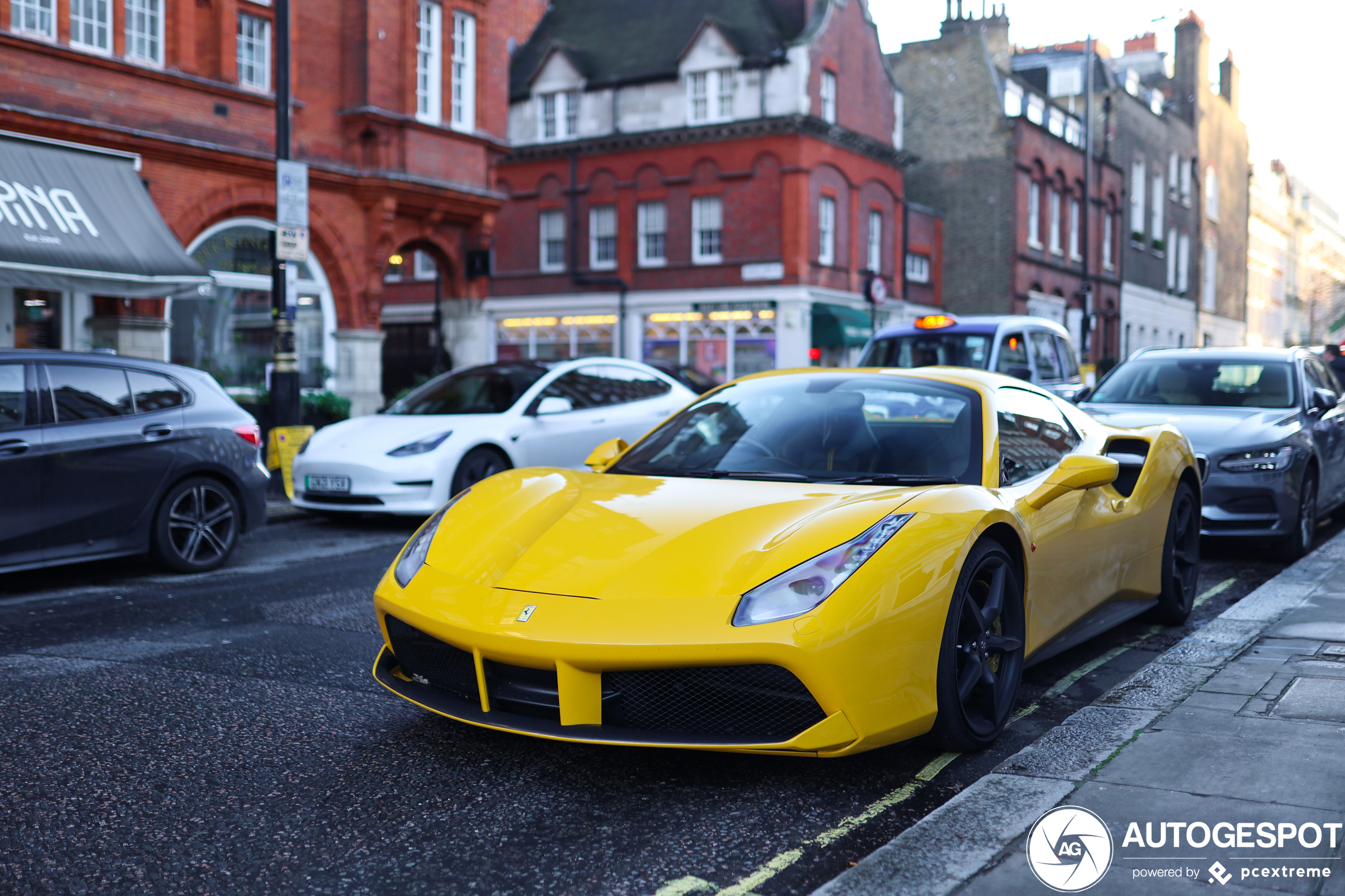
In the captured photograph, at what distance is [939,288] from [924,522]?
37928 mm

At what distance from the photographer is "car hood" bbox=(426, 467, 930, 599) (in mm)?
3605

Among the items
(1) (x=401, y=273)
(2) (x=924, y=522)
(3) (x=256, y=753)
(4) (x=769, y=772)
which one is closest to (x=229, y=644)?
(3) (x=256, y=753)

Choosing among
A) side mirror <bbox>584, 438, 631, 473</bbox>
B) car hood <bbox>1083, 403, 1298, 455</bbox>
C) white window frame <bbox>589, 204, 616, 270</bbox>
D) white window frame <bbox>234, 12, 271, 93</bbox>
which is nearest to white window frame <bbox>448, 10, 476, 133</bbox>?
white window frame <bbox>234, 12, 271, 93</bbox>

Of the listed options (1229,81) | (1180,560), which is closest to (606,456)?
(1180,560)

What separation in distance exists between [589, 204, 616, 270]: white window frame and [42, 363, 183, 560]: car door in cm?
2852

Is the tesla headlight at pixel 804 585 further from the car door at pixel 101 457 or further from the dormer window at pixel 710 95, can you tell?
the dormer window at pixel 710 95

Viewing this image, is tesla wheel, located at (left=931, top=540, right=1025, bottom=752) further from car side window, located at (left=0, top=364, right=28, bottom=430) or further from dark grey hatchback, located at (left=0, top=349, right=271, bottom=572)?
car side window, located at (left=0, top=364, right=28, bottom=430)

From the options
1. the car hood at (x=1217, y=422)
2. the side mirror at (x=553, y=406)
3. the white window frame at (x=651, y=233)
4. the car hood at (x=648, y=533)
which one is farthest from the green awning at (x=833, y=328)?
the car hood at (x=648, y=533)

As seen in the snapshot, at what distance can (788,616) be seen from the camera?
340cm

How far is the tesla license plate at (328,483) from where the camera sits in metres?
10.2

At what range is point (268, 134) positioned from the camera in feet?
59.3

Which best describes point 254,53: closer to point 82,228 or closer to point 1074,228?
point 82,228

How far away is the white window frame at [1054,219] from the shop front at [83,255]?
112 ft

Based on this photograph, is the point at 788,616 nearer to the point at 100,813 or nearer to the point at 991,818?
the point at 991,818
